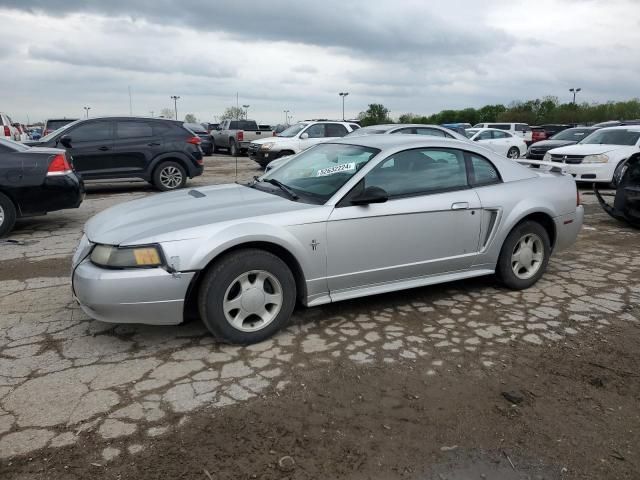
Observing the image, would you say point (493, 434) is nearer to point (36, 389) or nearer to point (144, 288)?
point (144, 288)

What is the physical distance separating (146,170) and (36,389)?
28.8 ft

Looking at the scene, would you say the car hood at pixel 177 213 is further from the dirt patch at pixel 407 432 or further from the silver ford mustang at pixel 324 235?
the dirt patch at pixel 407 432

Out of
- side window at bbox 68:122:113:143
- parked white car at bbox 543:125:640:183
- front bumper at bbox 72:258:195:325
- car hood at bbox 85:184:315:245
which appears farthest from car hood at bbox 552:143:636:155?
front bumper at bbox 72:258:195:325

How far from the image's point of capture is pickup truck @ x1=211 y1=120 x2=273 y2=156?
23906mm

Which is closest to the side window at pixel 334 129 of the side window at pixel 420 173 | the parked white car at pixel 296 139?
the parked white car at pixel 296 139

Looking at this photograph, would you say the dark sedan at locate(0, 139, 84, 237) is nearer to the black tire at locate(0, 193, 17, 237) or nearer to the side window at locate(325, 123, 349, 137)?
the black tire at locate(0, 193, 17, 237)

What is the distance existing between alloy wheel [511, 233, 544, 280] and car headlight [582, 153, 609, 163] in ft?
27.8

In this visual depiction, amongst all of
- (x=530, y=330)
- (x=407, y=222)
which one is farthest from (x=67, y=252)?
(x=530, y=330)

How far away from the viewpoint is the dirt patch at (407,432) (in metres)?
2.46

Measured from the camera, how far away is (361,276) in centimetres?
406

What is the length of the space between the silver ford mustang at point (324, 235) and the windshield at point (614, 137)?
9.21m

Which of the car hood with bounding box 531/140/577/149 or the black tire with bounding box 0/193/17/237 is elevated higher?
the car hood with bounding box 531/140/577/149

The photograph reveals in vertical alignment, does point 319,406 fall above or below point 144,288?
below

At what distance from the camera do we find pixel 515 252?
490 cm
